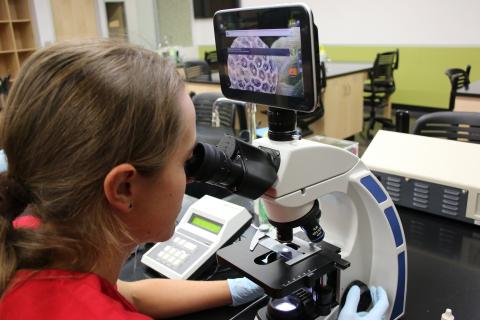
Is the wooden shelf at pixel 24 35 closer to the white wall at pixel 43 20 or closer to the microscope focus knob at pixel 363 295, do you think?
the white wall at pixel 43 20

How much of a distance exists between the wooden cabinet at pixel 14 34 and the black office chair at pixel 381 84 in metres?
4.28

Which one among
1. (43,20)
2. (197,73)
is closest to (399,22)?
(197,73)

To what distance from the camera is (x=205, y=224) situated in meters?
1.09

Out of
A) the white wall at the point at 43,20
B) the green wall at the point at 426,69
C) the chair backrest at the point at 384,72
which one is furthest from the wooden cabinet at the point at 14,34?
the green wall at the point at 426,69

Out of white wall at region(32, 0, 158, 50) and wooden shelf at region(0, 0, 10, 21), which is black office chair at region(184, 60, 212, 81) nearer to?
white wall at region(32, 0, 158, 50)

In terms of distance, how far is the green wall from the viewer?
17.9 feet

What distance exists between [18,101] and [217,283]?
0.56 m

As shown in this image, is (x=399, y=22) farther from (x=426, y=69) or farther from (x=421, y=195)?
(x=421, y=195)

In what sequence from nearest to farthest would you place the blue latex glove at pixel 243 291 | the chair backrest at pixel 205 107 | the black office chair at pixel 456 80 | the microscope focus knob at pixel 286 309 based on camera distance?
the microscope focus knob at pixel 286 309
the blue latex glove at pixel 243 291
the chair backrest at pixel 205 107
the black office chair at pixel 456 80

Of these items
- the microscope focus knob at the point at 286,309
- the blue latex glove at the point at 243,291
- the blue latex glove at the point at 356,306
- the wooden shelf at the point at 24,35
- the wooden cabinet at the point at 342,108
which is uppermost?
the wooden shelf at the point at 24,35

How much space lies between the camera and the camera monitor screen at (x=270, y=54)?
0.61 metres

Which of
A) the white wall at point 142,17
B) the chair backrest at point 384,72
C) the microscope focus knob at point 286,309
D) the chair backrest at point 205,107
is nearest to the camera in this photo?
the microscope focus knob at point 286,309

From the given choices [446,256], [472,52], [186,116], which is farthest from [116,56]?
[472,52]

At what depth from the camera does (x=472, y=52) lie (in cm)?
534
